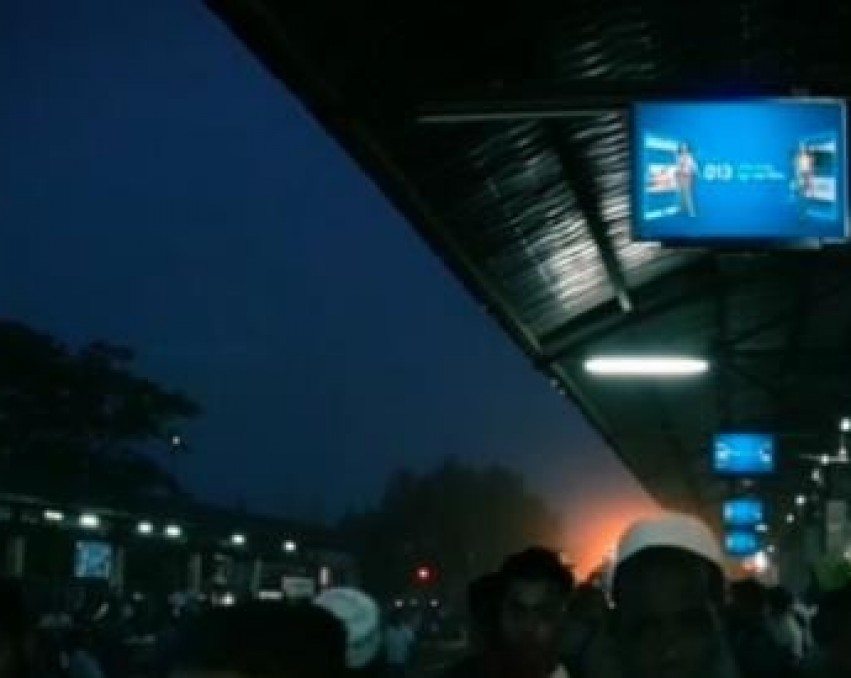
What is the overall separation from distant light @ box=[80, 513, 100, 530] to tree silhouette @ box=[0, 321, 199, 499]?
6389 mm

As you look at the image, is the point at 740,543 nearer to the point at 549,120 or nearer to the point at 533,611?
the point at 549,120

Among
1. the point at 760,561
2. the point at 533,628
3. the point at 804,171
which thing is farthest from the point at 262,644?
the point at 760,561

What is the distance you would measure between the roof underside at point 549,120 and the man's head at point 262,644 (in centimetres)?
782

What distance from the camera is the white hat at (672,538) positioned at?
4848 mm

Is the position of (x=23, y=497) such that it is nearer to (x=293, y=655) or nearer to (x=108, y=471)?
(x=108, y=471)

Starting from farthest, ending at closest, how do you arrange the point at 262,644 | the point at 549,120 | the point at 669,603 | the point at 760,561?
the point at 760,561 → the point at 549,120 → the point at 669,603 → the point at 262,644

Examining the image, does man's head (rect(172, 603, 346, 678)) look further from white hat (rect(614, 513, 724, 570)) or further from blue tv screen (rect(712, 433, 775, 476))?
blue tv screen (rect(712, 433, 775, 476))

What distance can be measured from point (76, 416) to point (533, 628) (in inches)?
2869

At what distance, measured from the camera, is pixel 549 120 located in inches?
549

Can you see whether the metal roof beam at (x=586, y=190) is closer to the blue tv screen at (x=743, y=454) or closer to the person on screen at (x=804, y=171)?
the person on screen at (x=804, y=171)

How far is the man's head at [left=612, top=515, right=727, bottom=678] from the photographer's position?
4.63 m

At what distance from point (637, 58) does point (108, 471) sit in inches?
2591

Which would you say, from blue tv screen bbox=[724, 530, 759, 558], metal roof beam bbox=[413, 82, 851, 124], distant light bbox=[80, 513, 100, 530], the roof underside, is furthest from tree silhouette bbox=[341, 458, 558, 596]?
metal roof beam bbox=[413, 82, 851, 124]

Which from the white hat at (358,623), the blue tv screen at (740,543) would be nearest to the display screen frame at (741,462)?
the blue tv screen at (740,543)
